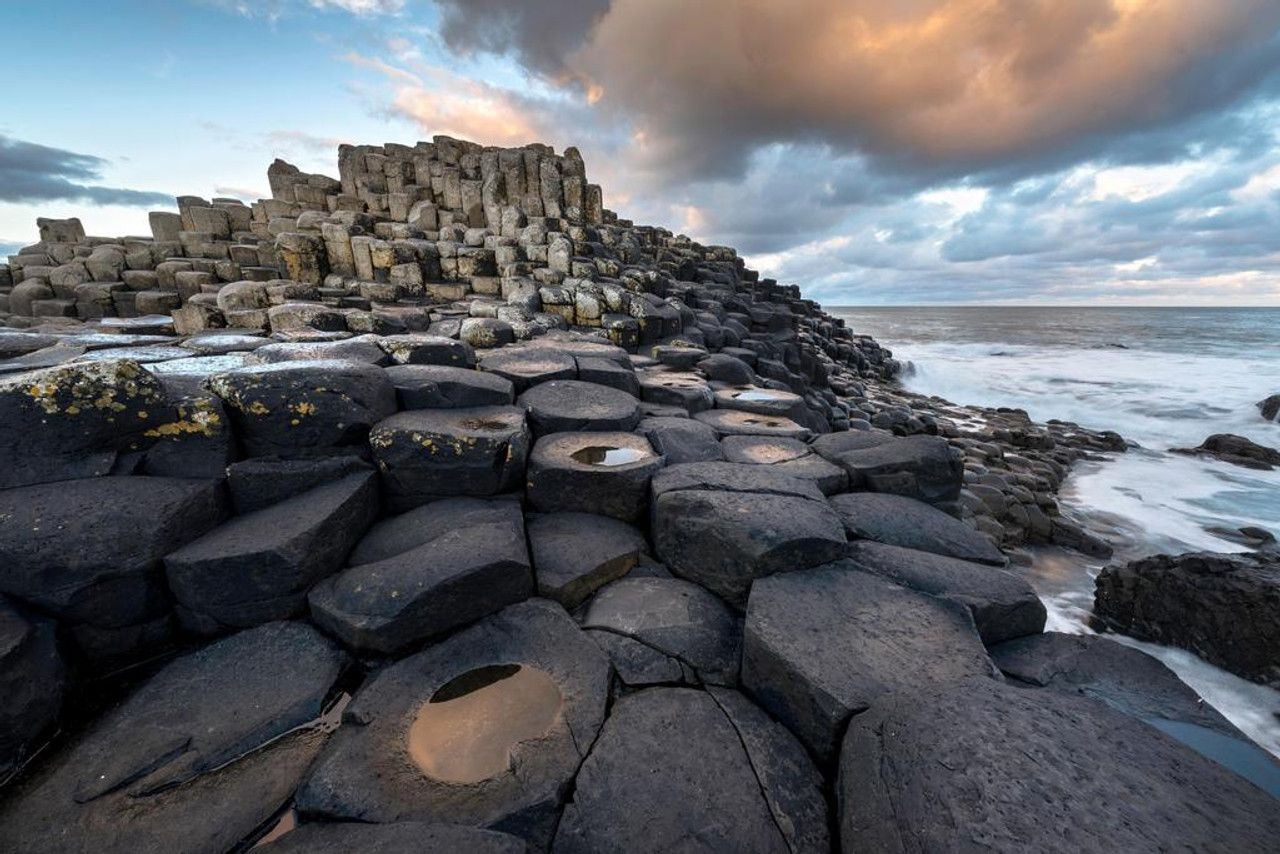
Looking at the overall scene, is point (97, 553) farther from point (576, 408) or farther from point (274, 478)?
point (576, 408)

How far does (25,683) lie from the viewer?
5.30ft

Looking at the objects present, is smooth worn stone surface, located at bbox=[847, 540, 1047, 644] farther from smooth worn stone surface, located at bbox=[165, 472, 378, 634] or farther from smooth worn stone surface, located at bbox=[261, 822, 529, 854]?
smooth worn stone surface, located at bbox=[165, 472, 378, 634]

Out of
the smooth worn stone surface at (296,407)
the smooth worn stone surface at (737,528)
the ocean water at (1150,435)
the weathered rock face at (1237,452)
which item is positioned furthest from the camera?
the weathered rock face at (1237,452)

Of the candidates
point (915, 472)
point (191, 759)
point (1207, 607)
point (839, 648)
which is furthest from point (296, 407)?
point (1207, 607)

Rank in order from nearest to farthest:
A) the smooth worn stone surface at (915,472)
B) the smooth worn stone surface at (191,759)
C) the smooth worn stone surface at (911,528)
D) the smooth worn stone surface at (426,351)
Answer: the smooth worn stone surface at (191,759) < the smooth worn stone surface at (911,528) < the smooth worn stone surface at (915,472) < the smooth worn stone surface at (426,351)

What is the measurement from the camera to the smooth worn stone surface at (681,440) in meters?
3.41

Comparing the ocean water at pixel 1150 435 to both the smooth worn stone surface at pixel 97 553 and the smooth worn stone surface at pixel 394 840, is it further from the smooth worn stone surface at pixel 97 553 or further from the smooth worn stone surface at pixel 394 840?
the smooth worn stone surface at pixel 97 553

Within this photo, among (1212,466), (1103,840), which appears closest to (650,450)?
(1103,840)

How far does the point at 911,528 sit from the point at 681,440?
160 centimetres

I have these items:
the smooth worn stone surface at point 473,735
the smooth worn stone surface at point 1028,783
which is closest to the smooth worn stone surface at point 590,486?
the smooth worn stone surface at point 473,735

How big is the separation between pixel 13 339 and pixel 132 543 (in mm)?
4156

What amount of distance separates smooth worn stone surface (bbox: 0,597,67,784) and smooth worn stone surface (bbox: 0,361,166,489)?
2.22 feet

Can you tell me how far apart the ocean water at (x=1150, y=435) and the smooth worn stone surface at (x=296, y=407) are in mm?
5808

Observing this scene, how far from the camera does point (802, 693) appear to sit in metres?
1.78
